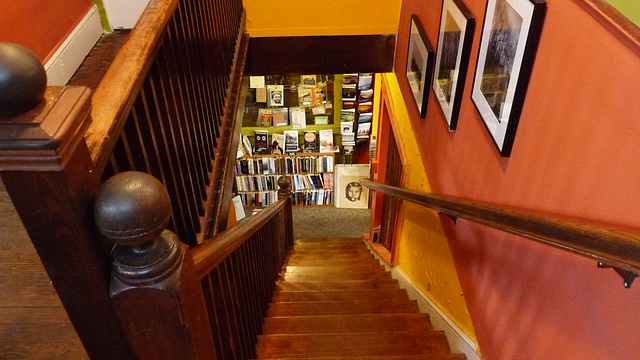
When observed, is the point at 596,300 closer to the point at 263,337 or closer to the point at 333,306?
the point at 263,337

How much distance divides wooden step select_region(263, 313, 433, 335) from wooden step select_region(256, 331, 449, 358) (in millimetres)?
176

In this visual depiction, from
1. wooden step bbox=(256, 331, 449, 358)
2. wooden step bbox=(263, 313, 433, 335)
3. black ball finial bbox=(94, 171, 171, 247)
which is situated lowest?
wooden step bbox=(263, 313, 433, 335)

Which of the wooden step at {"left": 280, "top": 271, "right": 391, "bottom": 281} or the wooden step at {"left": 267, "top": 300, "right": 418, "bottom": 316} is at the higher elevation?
the wooden step at {"left": 267, "top": 300, "right": 418, "bottom": 316}

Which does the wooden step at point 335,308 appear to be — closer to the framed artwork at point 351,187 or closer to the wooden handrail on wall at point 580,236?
the wooden handrail on wall at point 580,236

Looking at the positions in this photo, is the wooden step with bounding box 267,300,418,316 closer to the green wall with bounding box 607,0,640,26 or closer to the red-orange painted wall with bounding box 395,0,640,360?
the red-orange painted wall with bounding box 395,0,640,360

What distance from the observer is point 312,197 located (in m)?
6.96

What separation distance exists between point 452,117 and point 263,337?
1.49 m

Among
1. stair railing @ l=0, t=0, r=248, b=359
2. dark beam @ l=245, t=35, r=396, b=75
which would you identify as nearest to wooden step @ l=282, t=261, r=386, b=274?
stair railing @ l=0, t=0, r=248, b=359

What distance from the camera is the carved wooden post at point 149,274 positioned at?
2.22ft

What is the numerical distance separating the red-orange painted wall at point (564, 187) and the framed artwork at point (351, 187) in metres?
4.69

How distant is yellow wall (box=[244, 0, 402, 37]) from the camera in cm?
354

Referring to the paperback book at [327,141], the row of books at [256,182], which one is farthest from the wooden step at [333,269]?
the row of books at [256,182]

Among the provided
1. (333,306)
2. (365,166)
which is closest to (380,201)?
(365,166)

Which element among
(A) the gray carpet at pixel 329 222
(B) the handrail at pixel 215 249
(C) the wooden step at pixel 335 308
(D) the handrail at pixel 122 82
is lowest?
(A) the gray carpet at pixel 329 222
